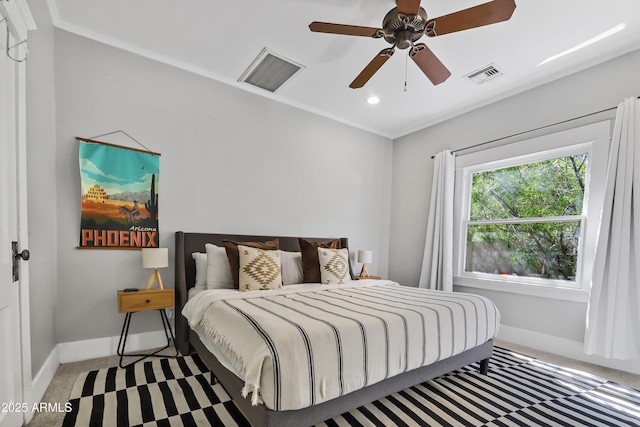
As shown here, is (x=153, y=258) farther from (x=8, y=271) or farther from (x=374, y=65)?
(x=374, y=65)

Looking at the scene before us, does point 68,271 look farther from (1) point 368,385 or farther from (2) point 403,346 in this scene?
(2) point 403,346

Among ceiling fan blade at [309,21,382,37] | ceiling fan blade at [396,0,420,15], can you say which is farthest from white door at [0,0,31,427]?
ceiling fan blade at [396,0,420,15]

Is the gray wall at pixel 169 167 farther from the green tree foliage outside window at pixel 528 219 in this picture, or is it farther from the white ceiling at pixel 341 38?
the green tree foliage outside window at pixel 528 219

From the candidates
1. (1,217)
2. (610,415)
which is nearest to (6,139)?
(1,217)

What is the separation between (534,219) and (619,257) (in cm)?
85

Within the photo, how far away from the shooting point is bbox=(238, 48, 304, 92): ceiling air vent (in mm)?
2793

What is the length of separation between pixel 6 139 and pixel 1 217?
0.41 m

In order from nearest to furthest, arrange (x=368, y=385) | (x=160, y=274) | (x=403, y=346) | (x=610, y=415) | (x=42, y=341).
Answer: (x=368, y=385) → (x=403, y=346) → (x=610, y=415) → (x=42, y=341) → (x=160, y=274)

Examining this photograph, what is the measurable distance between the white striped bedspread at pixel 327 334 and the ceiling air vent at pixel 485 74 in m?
2.25

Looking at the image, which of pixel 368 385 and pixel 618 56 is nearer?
pixel 368 385

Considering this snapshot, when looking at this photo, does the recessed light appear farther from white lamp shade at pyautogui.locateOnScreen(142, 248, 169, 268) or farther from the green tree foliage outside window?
white lamp shade at pyautogui.locateOnScreen(142, 248, 169, 268)

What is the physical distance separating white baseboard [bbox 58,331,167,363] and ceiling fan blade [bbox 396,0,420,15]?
10.9 feet

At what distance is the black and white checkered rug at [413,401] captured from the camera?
1688 millimetres

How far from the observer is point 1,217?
140cm
